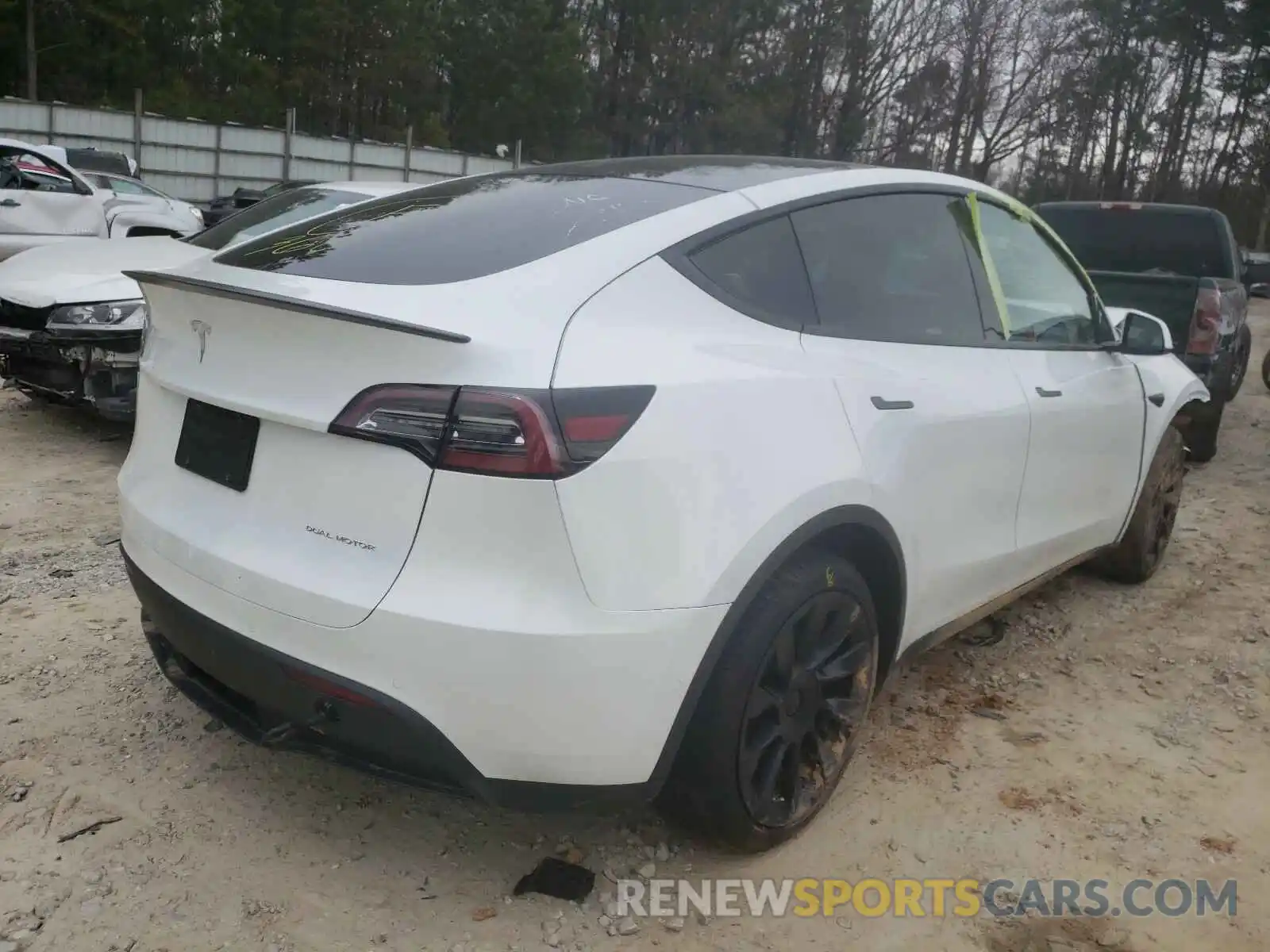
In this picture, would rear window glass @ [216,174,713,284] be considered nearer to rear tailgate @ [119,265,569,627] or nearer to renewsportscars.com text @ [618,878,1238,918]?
rear tailgate @ [119,265,569,627]

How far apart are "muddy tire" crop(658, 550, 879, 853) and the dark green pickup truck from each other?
5039 mm

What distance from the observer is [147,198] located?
13.9 metres

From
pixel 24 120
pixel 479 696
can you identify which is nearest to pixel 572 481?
pixel 479 696

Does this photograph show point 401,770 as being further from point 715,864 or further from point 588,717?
point 715,864

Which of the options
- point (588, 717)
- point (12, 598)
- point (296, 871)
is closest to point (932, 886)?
point (588, 717)

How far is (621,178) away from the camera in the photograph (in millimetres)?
2844

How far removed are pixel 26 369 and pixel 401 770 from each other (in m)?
4.53

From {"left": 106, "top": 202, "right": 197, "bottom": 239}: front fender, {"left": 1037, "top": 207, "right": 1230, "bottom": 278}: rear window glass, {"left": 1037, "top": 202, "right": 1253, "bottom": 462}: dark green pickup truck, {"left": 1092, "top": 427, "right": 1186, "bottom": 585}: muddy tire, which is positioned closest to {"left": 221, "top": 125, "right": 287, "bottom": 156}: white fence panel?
{"left": 106, "top": 202, "right": 197, "bottom": 239}: front fender

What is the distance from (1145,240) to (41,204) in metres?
10.0

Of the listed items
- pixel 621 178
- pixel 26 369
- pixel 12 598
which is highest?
pixel 621 178

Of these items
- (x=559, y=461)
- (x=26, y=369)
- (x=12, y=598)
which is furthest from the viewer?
(x=26, y=369)

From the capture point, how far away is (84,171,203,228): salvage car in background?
12626 millimetres

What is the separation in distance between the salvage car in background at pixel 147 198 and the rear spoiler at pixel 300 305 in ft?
34.4

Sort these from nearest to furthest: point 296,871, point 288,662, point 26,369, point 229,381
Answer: point 288,662 < point 229,381 < point 296,871 < point 26,369
